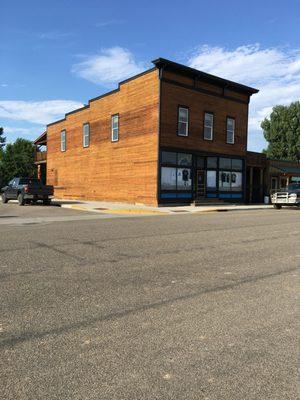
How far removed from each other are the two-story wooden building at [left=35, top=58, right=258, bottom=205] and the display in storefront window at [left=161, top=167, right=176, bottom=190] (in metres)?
0.07

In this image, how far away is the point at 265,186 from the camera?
37.2 m

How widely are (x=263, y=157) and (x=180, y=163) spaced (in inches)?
425

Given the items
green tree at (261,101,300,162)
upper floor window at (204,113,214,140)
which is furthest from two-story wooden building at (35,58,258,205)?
green tree at (261,101,300,162)

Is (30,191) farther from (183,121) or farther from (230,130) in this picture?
(230,130)

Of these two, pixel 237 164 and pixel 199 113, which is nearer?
pixel 199 113

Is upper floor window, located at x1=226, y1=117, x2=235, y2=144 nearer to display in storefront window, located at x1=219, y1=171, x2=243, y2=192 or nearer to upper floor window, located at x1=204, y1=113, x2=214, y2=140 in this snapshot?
upper floor window, located at x1=204, y1=113, x2=214, y2=140

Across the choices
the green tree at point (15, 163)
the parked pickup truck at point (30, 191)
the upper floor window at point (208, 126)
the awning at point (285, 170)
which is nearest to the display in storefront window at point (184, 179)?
the upper floor window at point (208, 126)

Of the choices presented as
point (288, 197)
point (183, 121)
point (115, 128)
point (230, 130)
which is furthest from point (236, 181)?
point (115, 128)

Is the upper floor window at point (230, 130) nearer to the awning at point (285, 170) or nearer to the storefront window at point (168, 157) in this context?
the storefront window at point (168, 157)

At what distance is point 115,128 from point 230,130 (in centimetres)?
872

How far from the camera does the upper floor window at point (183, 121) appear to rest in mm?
28844

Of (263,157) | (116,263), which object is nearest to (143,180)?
(263,157)

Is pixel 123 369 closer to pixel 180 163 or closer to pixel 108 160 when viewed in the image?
pixel 180 163

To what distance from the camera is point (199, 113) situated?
29969 millimetres
